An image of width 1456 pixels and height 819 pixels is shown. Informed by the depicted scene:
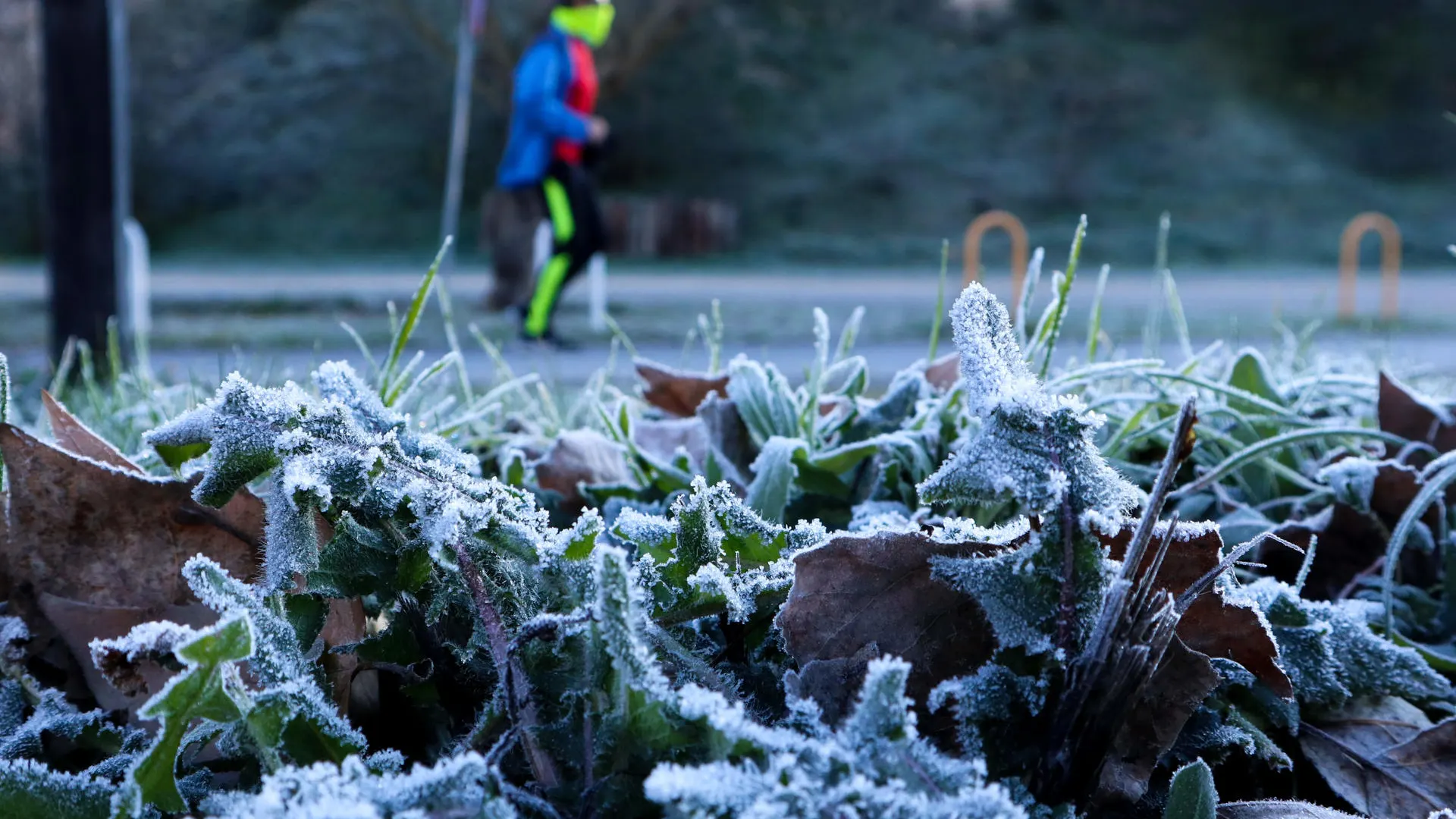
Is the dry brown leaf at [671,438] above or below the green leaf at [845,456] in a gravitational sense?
below

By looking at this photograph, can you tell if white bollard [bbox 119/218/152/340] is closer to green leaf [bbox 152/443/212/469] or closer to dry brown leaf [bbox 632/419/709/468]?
dry brown leaf [bbox 632/419/709/468]

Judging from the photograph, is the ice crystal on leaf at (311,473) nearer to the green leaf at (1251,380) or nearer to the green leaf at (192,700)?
the green leaf at (192,700)

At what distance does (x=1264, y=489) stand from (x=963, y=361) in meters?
0.88

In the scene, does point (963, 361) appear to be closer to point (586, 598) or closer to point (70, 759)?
point (586, 598)

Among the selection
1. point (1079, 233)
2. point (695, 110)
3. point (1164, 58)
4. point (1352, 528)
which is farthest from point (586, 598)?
point (1164, 58)

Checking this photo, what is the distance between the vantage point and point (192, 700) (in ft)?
1.91

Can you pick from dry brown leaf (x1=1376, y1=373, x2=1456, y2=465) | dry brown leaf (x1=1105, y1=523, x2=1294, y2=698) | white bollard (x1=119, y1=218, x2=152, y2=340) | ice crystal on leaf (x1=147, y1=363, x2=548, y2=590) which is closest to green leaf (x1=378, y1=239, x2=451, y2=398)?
ice crystal on leaf (x1=147, y1=363, x2=548, y2=590)

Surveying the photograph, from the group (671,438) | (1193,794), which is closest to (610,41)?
(671,438)

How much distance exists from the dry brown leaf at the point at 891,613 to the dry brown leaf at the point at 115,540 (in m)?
0.39

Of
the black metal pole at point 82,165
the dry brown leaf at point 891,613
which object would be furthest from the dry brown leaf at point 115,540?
the black metal pole at point 82,165

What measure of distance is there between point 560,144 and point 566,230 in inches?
25.3

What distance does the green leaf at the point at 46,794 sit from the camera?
61cm

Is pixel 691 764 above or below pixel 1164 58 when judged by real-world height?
below

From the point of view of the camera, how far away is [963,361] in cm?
66
